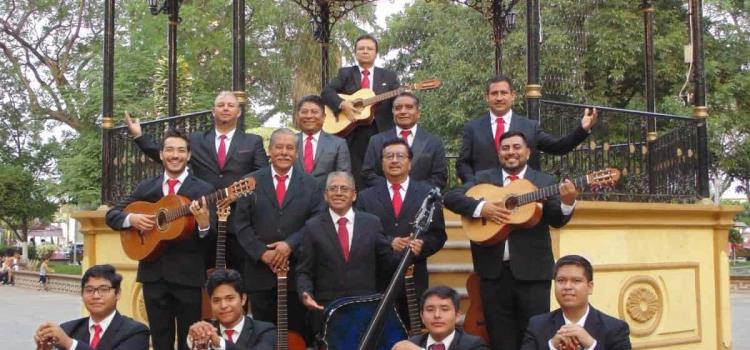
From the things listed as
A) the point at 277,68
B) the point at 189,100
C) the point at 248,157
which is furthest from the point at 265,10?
the point at 248,157

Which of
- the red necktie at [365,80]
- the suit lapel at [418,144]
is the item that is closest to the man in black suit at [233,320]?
the suit lapel at [418,144]

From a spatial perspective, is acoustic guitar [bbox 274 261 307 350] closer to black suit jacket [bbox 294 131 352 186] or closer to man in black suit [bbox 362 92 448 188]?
black suit jacket [bbox 294 131 352 186]

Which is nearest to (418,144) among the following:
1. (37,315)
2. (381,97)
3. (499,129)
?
(499,129)

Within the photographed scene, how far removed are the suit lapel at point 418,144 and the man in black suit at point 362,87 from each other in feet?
3.66

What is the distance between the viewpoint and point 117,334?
5742 mm

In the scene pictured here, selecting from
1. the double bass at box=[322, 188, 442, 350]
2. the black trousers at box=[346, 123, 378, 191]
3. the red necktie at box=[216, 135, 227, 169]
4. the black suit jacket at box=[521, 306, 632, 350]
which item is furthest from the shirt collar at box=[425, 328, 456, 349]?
the black trousers at box=[346, 123, 378, 191]

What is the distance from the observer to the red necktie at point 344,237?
6543 millimetres

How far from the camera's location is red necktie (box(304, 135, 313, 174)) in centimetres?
761

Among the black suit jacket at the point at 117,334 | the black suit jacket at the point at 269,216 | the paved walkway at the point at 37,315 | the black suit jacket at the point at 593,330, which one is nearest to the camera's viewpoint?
the black suit jacket at the point at 593,330

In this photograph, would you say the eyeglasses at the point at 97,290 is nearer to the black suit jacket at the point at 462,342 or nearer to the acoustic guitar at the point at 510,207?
the black suit jacket at the point at 462,342

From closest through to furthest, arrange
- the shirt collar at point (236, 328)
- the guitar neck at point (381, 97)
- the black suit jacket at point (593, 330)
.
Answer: the black suit jacket at point (593, 330) → the shirt collar at point (236, 328) → the guitar neck at point (381, 97)

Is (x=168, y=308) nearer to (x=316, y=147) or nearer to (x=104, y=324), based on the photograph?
(x=104, y=324)

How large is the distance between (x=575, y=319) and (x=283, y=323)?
209 cm

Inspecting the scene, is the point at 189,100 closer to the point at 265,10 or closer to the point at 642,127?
the point at 265,10
